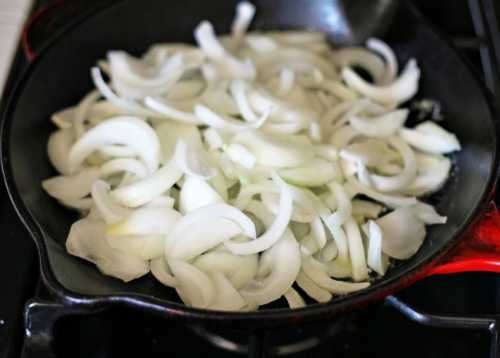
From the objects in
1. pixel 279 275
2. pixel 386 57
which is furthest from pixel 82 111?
pixel 386 57

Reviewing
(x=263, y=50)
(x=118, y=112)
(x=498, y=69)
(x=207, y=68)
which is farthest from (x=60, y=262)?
(x=498, y=69)

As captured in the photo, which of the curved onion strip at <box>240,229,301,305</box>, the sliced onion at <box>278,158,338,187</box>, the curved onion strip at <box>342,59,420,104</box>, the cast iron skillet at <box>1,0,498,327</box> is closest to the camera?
the cast iron skillet at <box>1,0,498,327</box>

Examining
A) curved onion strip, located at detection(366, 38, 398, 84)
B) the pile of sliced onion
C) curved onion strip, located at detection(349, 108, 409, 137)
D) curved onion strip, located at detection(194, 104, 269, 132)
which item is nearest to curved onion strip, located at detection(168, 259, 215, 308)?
the pile of sliced onion

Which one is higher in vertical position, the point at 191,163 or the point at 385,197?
the point at 191,163

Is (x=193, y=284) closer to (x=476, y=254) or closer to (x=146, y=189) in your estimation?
(x=146, y=189)

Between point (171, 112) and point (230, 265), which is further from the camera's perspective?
point (171, 112)

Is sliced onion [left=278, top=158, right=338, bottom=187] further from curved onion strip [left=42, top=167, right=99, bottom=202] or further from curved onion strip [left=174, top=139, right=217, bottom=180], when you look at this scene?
curved onion strip [left=42, top=167, right=99, bottom=202]

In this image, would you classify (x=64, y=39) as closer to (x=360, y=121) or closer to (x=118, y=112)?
(x=118, y=112)
